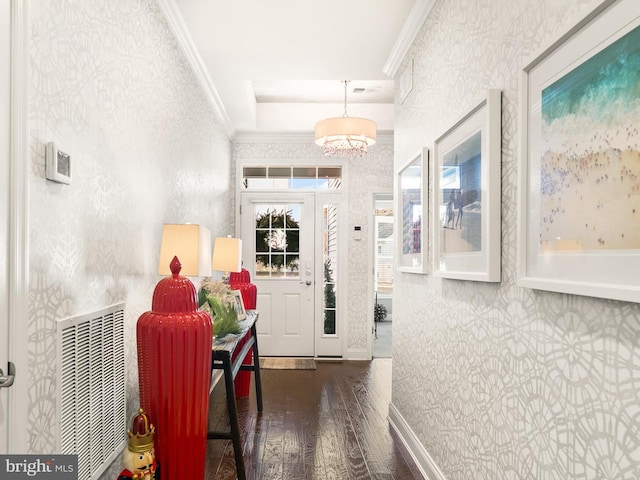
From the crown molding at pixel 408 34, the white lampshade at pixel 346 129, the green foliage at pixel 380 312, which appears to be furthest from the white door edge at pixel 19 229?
the green foliage at pixel 380 312

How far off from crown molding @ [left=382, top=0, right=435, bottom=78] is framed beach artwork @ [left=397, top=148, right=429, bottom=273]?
80 centimetres

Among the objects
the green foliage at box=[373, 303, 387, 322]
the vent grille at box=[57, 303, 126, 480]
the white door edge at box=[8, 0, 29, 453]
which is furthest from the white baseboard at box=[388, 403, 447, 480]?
the green foliage at box=[373, 303, 387, 322]

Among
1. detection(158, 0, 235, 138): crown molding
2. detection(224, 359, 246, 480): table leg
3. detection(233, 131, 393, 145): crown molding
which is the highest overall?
detection(158, 0, 235, 138): crown molding

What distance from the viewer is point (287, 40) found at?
122 inches

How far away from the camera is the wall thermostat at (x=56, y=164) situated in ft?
4.75

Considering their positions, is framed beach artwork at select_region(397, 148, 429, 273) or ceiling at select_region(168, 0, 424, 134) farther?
ceiling at select_region(168, 0, 424, 134)

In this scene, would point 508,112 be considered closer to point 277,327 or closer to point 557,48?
point 557,48

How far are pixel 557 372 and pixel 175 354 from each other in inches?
54.5

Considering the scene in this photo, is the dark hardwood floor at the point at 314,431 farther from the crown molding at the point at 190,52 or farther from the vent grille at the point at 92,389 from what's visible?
the crown molding at the point at 190,52

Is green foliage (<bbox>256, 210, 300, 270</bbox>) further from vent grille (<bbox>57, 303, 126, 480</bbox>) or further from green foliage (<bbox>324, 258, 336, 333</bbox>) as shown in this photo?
vent grille (<bbox>57, 303, 126, 480</bbox>)

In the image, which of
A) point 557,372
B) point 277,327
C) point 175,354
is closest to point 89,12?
point 175,354

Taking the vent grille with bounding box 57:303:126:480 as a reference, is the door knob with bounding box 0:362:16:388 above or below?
above

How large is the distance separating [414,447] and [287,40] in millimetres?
2707

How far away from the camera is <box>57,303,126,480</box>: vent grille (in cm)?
158
